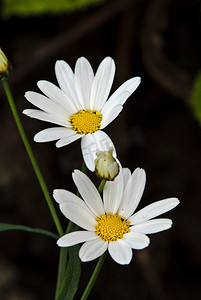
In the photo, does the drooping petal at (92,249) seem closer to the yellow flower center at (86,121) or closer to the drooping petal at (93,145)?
the drooping petal at (93,145)

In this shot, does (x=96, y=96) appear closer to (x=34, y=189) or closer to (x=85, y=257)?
(x=85, y=257)

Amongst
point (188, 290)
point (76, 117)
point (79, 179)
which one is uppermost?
point (76, 117)

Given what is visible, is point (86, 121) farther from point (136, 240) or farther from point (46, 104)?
point (136, 240)

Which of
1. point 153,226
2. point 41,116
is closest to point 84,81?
point 41,116

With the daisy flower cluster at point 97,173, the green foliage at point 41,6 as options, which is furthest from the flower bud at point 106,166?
the green foliage at point 41,6

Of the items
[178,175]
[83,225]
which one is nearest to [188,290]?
[178,175]

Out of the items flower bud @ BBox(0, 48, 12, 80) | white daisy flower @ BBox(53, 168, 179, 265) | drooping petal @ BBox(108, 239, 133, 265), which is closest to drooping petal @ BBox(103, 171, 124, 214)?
white daisy flower @ BBox(53, 168, 179, 265)

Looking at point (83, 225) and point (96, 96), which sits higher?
point (96, 96)
